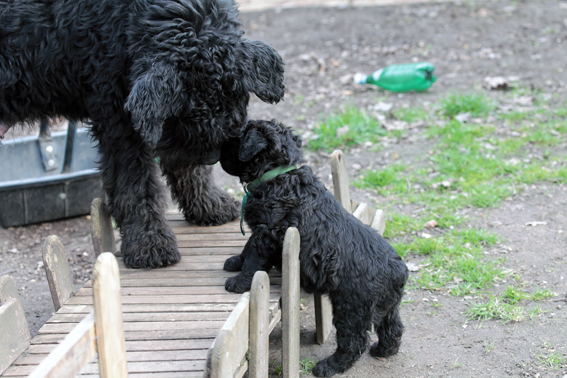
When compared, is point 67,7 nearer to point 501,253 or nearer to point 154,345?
point 154,345

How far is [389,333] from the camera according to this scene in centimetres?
309

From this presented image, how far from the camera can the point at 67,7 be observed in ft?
10.1

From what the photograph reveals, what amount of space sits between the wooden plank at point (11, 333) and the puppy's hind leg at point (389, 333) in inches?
68.6

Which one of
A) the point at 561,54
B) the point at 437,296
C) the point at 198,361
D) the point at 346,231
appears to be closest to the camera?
the point at 198,361

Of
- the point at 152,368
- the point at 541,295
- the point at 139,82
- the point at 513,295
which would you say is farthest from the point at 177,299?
the point at 541,295

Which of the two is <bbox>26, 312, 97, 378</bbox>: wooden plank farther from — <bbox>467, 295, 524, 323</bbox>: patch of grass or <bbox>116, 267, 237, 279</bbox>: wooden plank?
<bbox>467, 295, 524, 323</bbox>: patch of grass

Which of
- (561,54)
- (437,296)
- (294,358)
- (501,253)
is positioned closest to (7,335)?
(294,358)

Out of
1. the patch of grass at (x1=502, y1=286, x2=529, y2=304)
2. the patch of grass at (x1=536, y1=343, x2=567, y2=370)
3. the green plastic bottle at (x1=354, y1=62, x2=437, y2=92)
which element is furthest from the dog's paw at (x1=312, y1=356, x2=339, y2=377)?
the green plastic bottle at (x1=354, y1=62, x2=437, y2=92)

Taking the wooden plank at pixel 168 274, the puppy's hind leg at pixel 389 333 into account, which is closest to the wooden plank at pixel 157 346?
the wooden plank at pixel 168 274

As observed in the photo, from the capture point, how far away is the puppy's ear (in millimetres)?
2854

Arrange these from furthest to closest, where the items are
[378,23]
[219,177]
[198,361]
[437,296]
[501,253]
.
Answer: [378,23], [219,177], [501,253], [437,296], [198,361]

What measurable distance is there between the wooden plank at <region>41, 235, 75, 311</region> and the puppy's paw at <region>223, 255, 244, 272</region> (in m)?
0.87

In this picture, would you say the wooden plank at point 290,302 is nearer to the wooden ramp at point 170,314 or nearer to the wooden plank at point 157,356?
the wooden ramp at point 170,314

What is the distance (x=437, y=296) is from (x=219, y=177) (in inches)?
107
